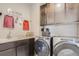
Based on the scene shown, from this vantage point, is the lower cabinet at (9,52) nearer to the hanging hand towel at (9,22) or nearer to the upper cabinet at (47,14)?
the hanging hand towel at (9,22)

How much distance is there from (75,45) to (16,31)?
45.4 inches

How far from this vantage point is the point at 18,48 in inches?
79.7

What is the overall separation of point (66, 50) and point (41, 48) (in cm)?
51

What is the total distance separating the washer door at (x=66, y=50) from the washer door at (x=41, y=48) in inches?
7.3

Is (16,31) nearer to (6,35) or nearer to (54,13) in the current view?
(6,35)

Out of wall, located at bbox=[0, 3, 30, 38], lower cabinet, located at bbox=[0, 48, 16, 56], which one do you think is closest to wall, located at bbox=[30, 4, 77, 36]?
wall, located at bbox=[0, 3, 30, 38]

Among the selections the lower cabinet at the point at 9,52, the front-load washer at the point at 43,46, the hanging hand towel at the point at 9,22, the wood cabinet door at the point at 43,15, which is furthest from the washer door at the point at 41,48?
the hanging hand towel at the point at 9,22

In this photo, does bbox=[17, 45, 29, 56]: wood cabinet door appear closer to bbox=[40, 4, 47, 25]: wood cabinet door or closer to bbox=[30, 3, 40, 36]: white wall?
bbox=[30, 3, 40, 36]: white wall

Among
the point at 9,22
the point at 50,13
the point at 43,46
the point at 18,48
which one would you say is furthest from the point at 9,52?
the point at 50,13

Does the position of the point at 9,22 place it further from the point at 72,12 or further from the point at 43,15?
the point at 72,12

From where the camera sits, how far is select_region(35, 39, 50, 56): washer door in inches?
85.3

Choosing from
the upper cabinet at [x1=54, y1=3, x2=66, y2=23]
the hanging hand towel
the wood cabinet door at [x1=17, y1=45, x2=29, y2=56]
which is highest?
the upper cabinet at [x1=54, y1=3, x2=66, y2=23]

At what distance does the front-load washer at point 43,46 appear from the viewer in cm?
215

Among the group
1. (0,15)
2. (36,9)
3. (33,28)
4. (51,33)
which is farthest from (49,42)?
(0,15)
